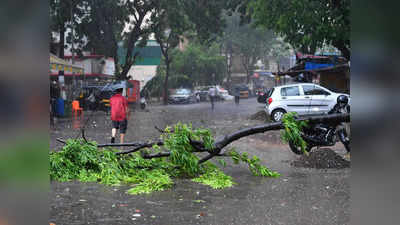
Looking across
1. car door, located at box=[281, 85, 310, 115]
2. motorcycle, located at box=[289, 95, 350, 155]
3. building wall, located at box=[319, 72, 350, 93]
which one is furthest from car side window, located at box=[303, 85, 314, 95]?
motorcycle, located at box=[289, 95, 350, 155]

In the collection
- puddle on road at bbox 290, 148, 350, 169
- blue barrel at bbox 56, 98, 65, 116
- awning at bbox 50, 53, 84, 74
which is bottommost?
puddle on road at bbox 290, 148, 350, 169

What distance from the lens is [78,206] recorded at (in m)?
6.05

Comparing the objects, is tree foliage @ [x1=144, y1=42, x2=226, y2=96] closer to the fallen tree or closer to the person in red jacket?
the person in red jacket

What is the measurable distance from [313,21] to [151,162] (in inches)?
414

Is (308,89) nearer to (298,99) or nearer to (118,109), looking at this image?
(298,99)

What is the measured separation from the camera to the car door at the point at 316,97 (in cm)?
1547

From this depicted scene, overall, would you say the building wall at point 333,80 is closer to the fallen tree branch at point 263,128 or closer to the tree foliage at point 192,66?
the fallen tree branch at point 263,128

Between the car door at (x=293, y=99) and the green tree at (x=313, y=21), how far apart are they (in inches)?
72.9

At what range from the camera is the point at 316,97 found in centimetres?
1634

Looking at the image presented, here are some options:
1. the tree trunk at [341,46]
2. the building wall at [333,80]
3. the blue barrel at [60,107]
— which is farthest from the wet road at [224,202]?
the blue barrel at [60,107]

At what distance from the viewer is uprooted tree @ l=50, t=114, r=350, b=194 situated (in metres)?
7.43
